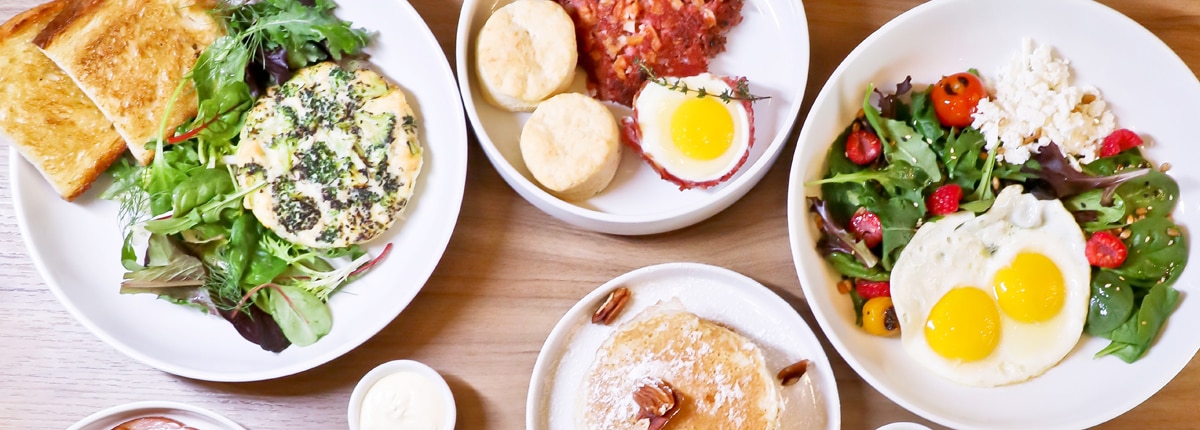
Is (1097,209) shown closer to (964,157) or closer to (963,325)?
(964,157)

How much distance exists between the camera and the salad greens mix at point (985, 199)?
233cm

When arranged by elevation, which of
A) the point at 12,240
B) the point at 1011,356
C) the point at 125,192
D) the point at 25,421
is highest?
the point at 125,192

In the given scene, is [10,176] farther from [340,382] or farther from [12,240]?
[340,382]

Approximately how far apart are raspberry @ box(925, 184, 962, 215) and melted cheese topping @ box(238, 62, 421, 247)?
1.59 m

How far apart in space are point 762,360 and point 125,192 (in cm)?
206

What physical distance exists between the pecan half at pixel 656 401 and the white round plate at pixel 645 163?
48cm

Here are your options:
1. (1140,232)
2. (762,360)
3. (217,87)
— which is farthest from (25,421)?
(1140,232)

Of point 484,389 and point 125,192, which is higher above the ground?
point 125,192

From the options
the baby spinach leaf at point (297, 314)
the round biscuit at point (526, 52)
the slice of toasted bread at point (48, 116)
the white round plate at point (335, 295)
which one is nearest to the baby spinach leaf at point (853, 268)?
the round biscuit at point (526, 52)

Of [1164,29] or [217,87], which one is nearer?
[217,87]

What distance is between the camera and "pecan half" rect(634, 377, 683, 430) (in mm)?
2223

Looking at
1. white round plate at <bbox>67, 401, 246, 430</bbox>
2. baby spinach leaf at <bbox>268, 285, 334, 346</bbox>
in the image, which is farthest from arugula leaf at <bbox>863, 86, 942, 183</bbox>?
white round plate at <bbox>67, 401, 246, 430</bbox>

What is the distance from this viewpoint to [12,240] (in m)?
2.59

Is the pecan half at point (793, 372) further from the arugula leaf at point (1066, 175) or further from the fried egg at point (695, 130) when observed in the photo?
the arugula leaf at point (1066, 175)
